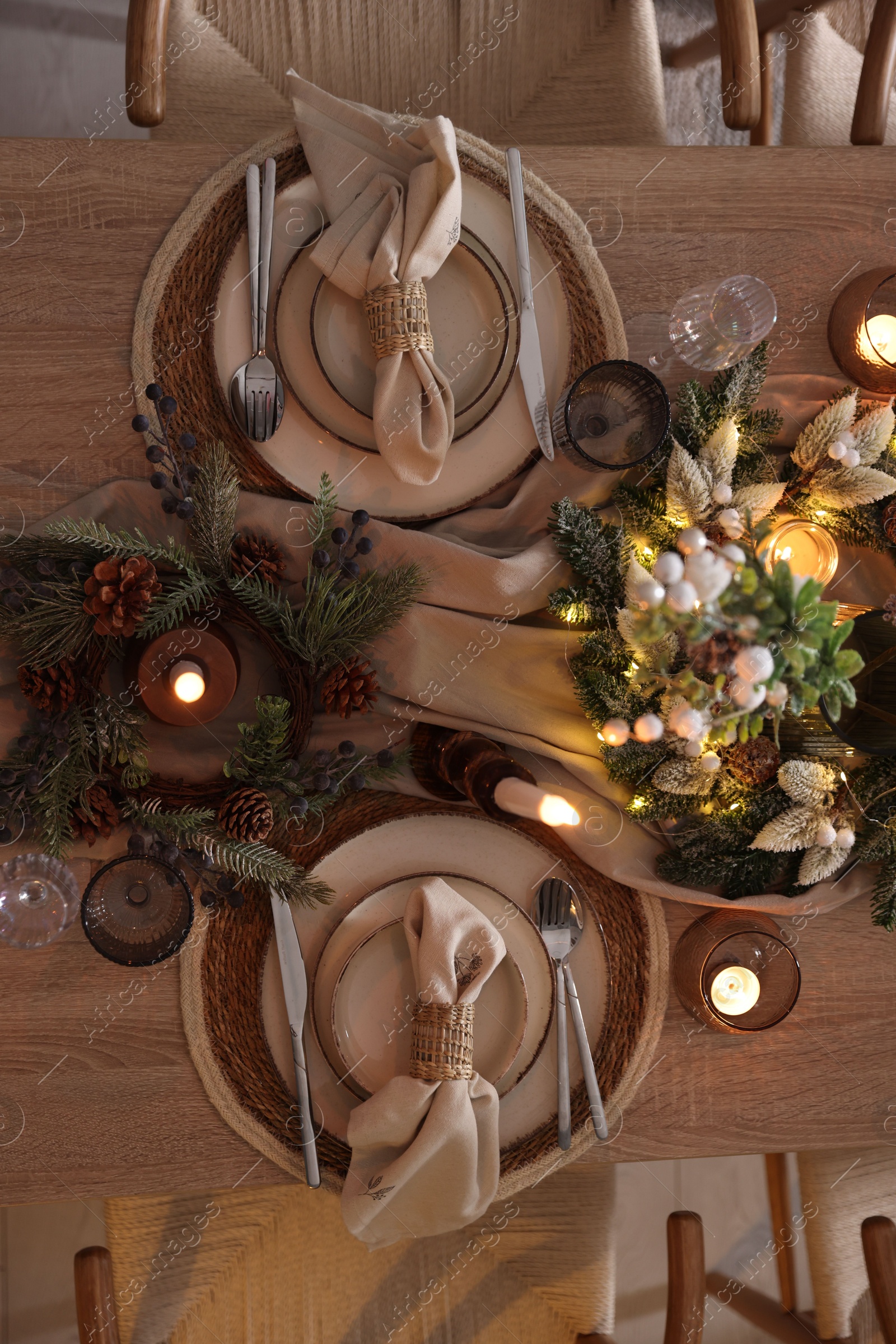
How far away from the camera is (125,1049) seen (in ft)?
3.04

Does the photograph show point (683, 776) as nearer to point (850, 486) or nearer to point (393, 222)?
point (850, 486)

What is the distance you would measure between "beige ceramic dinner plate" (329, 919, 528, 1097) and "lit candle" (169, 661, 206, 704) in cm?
30

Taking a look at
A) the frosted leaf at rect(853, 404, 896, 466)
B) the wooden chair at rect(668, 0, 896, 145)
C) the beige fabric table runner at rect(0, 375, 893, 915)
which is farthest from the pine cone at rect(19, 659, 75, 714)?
the wooden chair at rect(668, 0, 896, 145)

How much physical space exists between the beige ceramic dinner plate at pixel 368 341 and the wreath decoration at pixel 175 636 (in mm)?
103

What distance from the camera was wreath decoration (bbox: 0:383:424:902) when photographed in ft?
2.87

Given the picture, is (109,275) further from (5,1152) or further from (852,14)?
(852,14)

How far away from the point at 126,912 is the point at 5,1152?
268 millimetres

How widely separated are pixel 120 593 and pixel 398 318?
1.26ft

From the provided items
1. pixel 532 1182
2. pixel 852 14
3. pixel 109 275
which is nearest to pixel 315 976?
pixel 532 1182

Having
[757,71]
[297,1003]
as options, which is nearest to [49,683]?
[297,1003]

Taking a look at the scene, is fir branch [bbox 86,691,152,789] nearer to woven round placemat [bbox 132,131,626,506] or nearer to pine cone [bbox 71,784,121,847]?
pine cone [bbox 71,784,121,847]

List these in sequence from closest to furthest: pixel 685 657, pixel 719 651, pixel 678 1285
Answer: pixel 719 651 < pixel 685 657 < pixel 678 1285

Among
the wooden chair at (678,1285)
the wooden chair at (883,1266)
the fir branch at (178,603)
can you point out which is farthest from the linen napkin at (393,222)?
the wooden chair at (883,1266)

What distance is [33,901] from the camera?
92 cm
